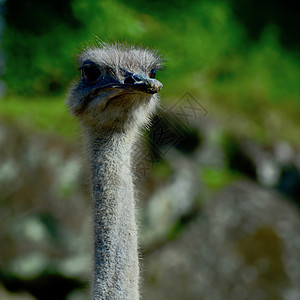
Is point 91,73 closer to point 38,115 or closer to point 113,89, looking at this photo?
point 113,89

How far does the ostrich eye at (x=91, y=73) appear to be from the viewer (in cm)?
208

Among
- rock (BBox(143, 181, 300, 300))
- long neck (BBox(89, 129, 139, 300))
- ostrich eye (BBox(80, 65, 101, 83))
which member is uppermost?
rock (BBox(143, 181, 300, 300))

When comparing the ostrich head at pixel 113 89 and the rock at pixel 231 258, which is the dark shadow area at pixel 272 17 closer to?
the rock at pixel 231 258

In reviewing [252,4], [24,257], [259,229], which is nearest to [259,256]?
[259,229]

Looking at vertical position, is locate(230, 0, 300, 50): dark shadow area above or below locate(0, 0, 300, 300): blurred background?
above

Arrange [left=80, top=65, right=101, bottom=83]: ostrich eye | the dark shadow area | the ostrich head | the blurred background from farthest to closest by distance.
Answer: the dark shadow area < the blurred background < [left=80, top=65, right=101, bottom=83]: ostrich eye < the ostrich head

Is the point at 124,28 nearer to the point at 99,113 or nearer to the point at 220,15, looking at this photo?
the point at 220,15

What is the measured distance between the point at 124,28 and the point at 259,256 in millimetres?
3056

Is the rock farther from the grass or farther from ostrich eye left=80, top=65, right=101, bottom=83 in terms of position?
ostrich eye left=80, top=65, right=101, bottom=83

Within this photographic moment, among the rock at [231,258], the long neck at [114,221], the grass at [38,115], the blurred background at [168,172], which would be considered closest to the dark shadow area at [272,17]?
the blurred background at [168,172]

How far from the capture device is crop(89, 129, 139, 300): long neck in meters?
1.87

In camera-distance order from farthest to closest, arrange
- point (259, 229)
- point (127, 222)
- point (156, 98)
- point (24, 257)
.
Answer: point (259, 229) → point (24, 257) → point (156, 98) → point (127, 222)

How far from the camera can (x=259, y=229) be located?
19.6 feet

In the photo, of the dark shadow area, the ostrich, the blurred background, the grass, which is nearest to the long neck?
the ostrich
